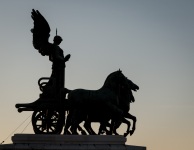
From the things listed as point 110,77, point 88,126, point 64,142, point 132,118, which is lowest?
point 64,142

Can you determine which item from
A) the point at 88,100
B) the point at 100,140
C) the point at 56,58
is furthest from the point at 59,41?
the point at 100,140

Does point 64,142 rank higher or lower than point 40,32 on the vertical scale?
lower

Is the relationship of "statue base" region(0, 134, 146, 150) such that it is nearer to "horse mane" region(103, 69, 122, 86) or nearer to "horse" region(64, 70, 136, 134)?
"horse" region(64, 70, 136, 134)

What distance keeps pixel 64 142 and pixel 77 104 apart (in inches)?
55.4

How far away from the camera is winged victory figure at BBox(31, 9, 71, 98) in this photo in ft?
70.3

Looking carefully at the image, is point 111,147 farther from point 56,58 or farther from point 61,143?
point 56,58

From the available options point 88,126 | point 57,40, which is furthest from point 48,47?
point 88,126

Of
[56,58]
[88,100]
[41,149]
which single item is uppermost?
[56,58]

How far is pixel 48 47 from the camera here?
21828mm

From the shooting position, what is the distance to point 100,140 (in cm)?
2003

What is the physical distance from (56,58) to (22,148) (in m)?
3.20

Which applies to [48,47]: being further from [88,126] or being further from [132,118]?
[132,118]

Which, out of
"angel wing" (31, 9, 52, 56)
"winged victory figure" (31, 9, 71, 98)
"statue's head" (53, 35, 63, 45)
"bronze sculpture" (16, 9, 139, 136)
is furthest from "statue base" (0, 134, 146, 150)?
"statue's head" (53, 35, 63, 45)

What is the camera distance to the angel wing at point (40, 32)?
2191 cm
